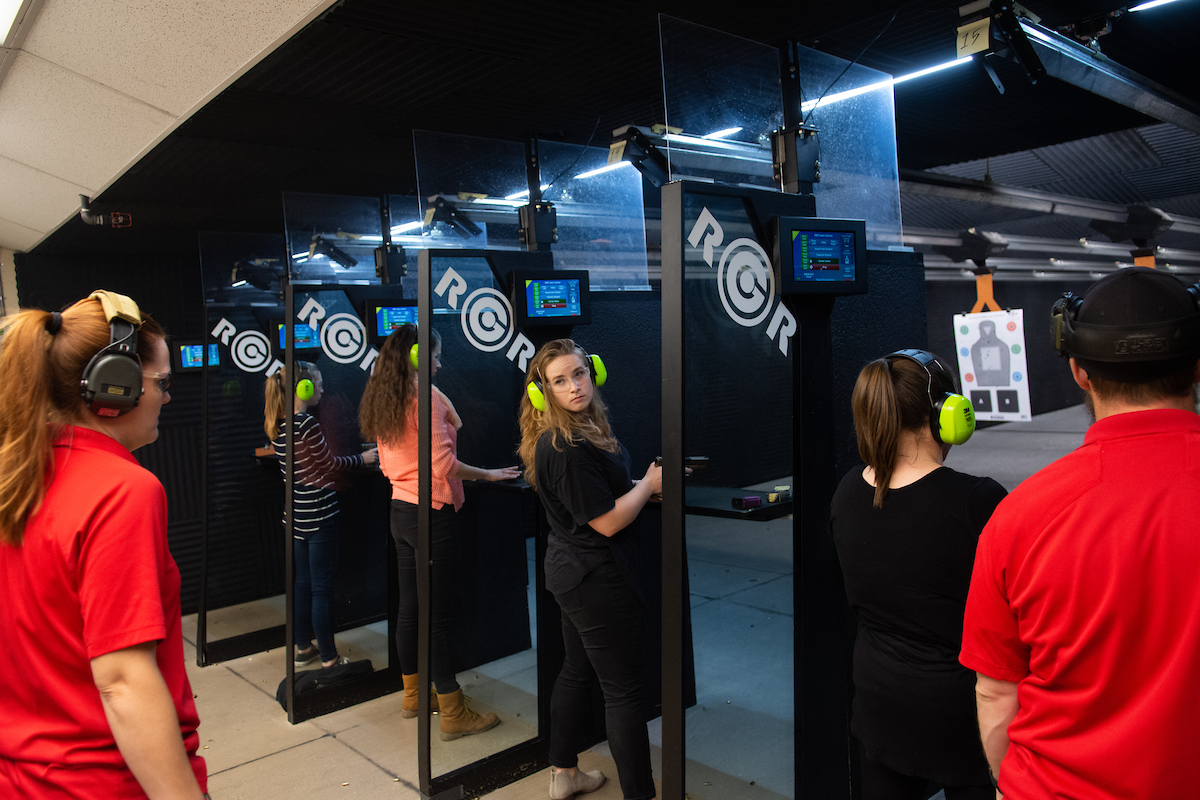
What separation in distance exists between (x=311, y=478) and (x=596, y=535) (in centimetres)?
184

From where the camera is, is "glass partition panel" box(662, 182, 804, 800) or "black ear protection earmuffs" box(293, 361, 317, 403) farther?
"black ear protection earmuffs" box(293, 361, 317, 403)

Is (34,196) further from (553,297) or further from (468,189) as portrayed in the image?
(553,297)

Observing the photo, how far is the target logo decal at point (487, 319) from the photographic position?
293 centimetres

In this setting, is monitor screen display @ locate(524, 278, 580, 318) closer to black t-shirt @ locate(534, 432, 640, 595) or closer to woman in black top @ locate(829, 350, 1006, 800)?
black t-shirt @ locate(534, 432, 640, 595)

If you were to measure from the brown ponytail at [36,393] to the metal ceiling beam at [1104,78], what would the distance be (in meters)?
2.75

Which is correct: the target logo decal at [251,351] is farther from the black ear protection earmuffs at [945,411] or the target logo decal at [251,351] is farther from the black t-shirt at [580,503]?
the black ear protection earmuffs at [945,411]

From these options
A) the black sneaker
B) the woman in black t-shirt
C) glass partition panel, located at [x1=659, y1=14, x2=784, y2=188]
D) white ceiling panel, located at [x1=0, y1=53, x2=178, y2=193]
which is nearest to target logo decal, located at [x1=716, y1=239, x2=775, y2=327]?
glass partition panel, located at [x1=659, y1=14, x2=784, y2=188]

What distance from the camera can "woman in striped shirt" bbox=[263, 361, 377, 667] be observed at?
3.61m

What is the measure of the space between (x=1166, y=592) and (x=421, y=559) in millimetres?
2299

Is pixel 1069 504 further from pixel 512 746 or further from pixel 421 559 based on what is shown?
pixel 512 746

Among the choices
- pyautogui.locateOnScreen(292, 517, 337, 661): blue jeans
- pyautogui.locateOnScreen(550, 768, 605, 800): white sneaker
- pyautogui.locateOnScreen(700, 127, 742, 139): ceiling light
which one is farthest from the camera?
pyautogui.locateOnScreen(292, 517, 337, 661): blue jeans

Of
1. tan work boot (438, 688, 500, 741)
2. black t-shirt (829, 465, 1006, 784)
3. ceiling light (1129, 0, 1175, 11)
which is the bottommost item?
tan work boot (438, 688, 500, 741)

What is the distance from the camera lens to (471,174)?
342 cm

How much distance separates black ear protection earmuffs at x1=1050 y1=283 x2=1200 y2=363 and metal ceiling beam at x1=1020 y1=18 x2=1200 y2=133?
2020mm
